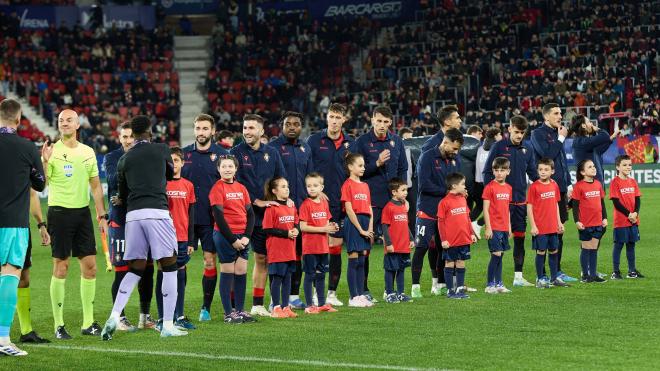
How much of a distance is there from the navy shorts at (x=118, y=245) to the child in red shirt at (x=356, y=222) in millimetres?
2682

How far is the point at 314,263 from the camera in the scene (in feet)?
43.3

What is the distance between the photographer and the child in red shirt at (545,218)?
1505 centimetres

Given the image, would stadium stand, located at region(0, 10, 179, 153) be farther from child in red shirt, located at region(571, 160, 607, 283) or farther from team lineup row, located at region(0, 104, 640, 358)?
team lineup row, located at region(0, 104, 640, 358)

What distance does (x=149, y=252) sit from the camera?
11.5 meters

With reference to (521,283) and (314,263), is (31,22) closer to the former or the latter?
(521,283)

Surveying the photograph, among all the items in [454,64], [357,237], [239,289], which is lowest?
[239,289]

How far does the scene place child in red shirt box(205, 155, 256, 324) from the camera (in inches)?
481

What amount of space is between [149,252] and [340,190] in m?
3.38

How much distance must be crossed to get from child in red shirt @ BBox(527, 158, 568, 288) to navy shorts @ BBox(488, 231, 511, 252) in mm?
528

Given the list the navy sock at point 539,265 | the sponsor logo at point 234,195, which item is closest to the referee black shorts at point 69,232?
the sponsor logo at point 234,195

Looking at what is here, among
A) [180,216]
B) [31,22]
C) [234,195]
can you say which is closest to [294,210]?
[234,195]

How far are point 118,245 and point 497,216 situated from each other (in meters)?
5.02

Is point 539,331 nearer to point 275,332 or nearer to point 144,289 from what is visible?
point 275,332

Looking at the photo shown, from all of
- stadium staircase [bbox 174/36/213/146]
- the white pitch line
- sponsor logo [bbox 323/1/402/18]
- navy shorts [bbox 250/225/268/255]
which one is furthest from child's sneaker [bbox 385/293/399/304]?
sponsor logo [bbox 323/1/402/18]
